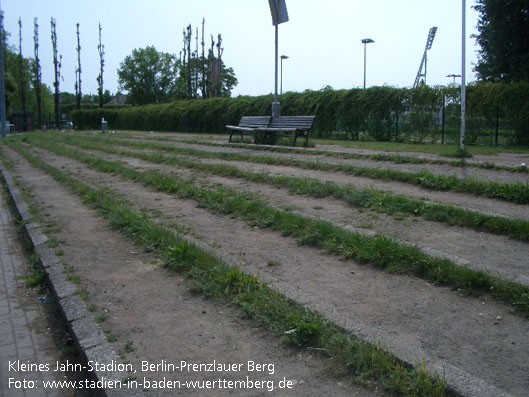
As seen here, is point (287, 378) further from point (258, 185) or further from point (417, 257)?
point (258, 185)

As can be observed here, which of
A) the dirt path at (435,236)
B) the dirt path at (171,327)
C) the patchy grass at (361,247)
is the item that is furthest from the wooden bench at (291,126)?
the dirt path at (171,327)

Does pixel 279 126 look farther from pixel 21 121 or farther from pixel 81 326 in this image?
pixel 21 121

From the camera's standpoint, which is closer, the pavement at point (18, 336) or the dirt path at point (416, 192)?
the pavement at point (18, 336)

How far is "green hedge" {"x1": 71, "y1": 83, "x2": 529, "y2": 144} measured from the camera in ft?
52.8

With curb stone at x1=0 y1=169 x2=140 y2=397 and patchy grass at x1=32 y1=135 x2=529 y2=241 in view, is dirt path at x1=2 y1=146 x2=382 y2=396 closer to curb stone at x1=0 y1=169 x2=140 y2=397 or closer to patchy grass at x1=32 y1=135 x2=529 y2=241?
curb stone at x1=0 y1=169 x2=140 y2=397

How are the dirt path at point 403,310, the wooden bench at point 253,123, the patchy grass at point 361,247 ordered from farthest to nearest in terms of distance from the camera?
the wooden bench at point 253,123 → the patchy grass at point 361,247 → the dirt path at point 403,310

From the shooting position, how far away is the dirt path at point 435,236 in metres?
4.43

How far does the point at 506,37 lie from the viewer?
27.1 metres

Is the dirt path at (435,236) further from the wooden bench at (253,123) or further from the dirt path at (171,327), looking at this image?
the wooden bench at (253,123)

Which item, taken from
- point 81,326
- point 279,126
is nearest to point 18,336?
point 81,326

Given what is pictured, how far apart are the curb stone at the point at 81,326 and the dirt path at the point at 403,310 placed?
141 cm

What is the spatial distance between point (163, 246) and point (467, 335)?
11.0ft

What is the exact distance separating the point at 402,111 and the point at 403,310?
675 inches

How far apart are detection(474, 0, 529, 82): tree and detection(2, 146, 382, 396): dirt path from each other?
2580cm
